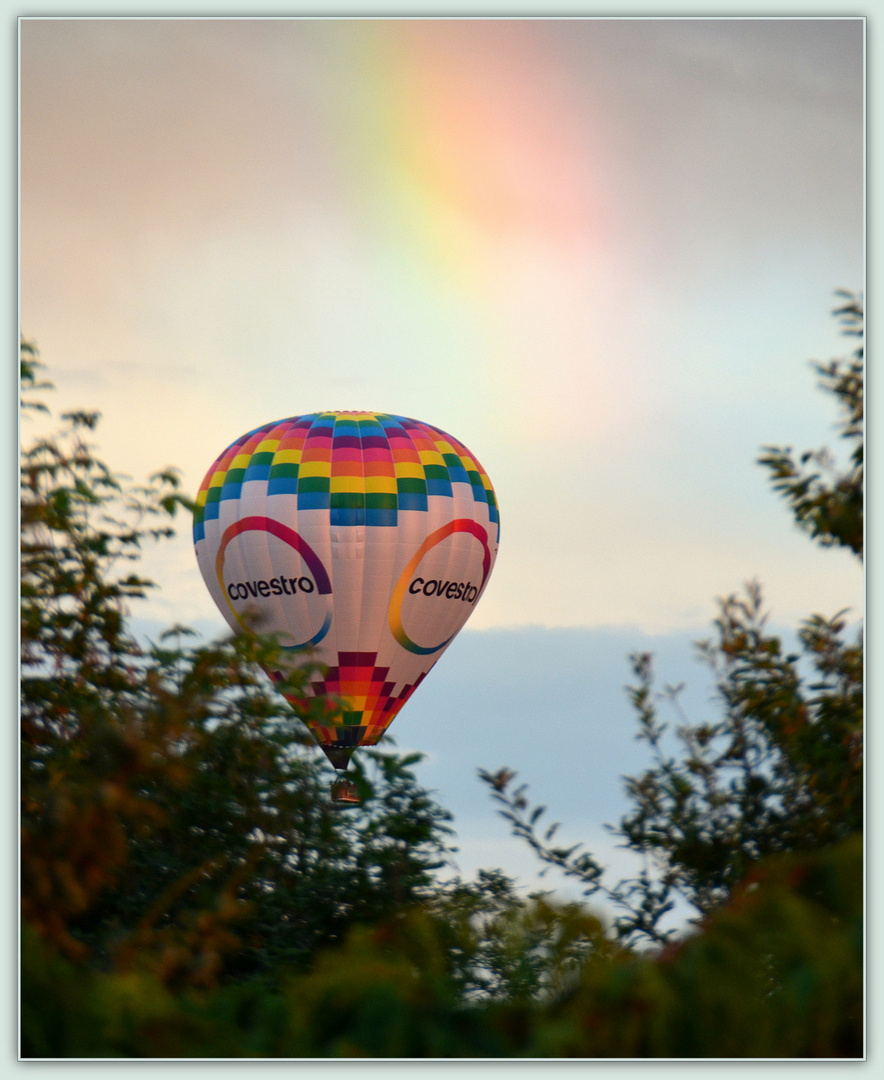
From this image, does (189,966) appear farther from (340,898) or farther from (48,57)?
(48,57)

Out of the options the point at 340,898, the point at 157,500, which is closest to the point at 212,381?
the point at 157,500

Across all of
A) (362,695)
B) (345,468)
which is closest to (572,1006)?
(345,468)

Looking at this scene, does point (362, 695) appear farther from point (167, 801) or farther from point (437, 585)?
point (167, 801)

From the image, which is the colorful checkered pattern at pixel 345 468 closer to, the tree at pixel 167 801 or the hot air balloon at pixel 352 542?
the hot air balloon at pixel 352 542

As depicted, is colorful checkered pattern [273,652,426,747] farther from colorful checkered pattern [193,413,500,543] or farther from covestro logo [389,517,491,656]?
colorful checkered pattern [193,413,500,543]

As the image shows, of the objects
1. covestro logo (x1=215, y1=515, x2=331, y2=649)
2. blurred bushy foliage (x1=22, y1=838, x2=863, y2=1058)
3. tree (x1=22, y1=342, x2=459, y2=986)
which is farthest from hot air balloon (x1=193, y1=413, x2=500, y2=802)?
blurred bushy foliage (x1=22, y1=838, x2=863, y2=1058)
